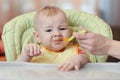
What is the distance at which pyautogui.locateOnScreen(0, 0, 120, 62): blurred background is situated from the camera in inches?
84.1

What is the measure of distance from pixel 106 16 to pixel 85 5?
21 cm

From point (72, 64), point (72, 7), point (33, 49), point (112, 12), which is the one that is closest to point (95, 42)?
point (72, 64)

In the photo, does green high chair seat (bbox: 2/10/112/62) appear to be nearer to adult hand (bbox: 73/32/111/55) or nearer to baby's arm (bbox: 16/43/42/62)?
baby's arm (bbox: 16/43/42/62)

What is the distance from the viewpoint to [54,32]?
1.14m

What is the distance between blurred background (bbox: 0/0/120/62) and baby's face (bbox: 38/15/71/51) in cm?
97

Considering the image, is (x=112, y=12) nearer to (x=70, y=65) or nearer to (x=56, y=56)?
(x=56, y=56)

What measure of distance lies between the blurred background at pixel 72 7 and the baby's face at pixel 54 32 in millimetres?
970

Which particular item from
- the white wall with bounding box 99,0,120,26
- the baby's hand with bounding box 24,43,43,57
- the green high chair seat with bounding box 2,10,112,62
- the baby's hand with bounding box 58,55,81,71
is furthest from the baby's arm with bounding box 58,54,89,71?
the white wall with bounding box 99,0,120,26

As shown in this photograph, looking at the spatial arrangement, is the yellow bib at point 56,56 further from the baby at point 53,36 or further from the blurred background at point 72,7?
the blurred background at point 72,7

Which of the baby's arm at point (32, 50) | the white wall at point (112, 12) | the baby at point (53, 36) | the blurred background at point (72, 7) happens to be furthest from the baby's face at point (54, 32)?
the white wall at point (112, 12)

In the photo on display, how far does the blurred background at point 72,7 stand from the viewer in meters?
2.14

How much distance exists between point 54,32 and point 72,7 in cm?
104

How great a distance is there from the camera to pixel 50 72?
0.79m

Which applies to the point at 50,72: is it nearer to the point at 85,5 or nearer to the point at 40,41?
the point at 40,41
